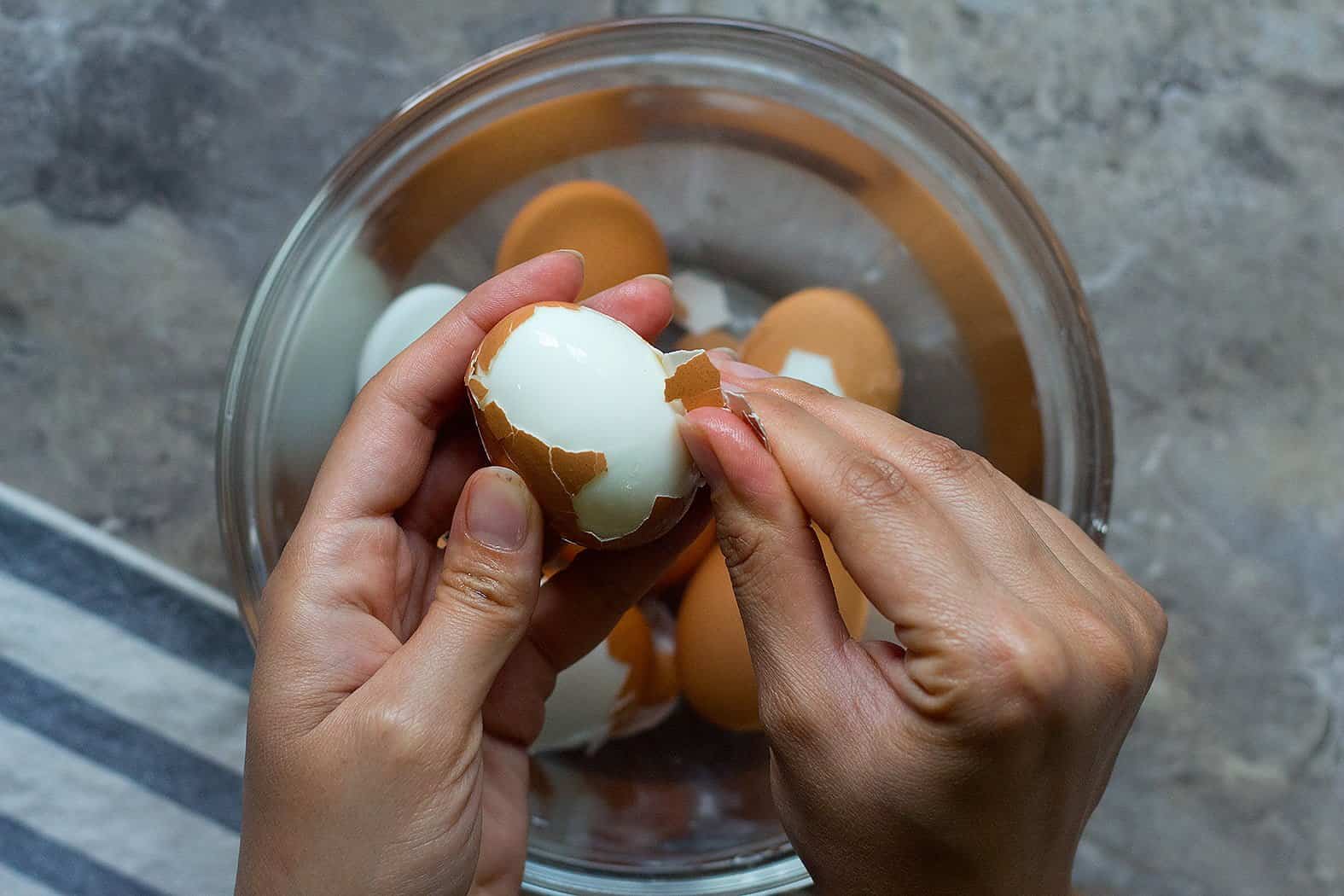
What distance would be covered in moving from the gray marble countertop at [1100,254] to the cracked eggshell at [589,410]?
0.69 m

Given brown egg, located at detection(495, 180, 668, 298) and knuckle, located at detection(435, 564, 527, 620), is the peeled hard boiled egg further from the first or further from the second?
knuckle, located at detection(435, 564, 527, 620)

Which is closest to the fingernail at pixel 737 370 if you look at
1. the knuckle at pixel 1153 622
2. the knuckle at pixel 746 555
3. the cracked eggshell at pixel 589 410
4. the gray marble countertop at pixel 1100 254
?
the cracked eggshell at pixel 589 410

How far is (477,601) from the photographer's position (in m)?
0.80

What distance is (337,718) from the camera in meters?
0.78

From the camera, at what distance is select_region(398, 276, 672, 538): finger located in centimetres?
101

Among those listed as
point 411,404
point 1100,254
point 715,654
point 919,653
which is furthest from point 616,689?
point 1100,254

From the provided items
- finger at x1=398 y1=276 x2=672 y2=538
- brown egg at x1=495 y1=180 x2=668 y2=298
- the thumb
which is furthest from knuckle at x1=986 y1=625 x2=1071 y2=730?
brown egg at x1=495 y1=180 x2=668 y2=298

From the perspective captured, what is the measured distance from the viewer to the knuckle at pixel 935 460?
77 centimetres

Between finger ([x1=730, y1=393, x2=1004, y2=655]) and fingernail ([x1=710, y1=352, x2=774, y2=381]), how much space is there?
147mm

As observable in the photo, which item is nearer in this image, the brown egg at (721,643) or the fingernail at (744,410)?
the fingernail at (744,410)

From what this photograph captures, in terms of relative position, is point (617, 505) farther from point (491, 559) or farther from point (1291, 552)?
point (1291, 552)

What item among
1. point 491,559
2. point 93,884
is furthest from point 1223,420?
point 93,884

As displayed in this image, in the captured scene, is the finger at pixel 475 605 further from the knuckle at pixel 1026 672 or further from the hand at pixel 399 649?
the knuckle at pixel 1026 672

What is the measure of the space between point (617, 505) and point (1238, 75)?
118 cm
